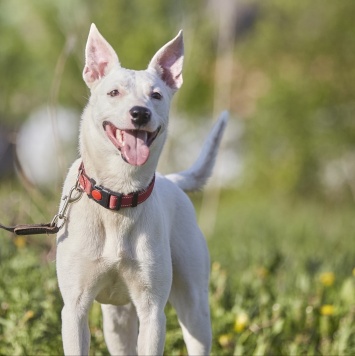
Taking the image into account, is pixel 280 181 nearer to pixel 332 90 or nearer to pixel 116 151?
pixel 332 90

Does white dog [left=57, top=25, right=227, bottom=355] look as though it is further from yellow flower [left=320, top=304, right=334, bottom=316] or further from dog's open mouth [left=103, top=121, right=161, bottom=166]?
yellow flower [left=320, top=304, right=334, bottom=316]

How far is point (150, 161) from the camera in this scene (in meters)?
3.99

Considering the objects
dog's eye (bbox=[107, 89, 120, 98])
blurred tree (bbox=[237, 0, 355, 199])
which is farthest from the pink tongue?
blurred tree (bbox=[237, 0, 355, 199])

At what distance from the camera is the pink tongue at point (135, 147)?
372 centimetres

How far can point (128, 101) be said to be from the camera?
380 centimetres

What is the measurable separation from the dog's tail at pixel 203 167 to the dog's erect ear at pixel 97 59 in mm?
1150

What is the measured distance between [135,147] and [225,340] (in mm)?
2148

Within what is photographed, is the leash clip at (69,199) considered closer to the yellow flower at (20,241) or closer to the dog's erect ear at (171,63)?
the dog's erect ear at (171,63)

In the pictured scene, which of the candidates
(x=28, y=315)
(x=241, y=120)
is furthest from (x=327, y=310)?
(x=241, y=120)

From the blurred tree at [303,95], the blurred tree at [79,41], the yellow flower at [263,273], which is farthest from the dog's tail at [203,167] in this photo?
the blurred tree at [303,95]

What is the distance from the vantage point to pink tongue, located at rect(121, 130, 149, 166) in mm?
3721

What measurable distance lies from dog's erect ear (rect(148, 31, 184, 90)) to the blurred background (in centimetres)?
205

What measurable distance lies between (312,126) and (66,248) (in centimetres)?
1465

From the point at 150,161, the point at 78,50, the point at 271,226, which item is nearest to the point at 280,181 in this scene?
the point at 271,226
